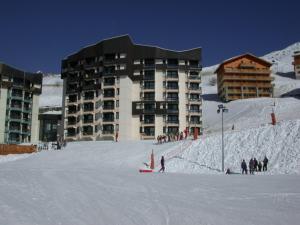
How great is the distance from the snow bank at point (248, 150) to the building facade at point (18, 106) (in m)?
56.2

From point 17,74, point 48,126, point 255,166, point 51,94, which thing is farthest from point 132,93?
point 51,94

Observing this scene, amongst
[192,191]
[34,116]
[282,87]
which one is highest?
[282,87]

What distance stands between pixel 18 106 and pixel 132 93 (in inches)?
1103

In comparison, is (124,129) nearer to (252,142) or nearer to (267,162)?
(252,142)

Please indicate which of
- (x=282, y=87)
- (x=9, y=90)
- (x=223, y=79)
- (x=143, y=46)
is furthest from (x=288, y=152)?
(x=282, y=87)

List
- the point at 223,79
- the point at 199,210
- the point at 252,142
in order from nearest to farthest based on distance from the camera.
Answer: the point at 199,210
the point at 252,142
the point at 223,79

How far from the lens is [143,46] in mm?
80500

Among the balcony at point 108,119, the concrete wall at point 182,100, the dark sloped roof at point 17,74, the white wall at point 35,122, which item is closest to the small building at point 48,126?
the white wall at point 35,122

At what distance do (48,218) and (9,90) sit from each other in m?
82.4

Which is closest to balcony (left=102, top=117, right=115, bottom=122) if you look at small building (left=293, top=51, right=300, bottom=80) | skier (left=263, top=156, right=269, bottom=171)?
skier (left=263, top=156, right=269, bottom=171)

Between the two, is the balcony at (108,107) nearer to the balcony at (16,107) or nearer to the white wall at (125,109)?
the white wall at (125,109)

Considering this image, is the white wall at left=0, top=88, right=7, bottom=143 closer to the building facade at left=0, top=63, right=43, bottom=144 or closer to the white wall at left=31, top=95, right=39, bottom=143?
the building facade at left=0, top=63, right=43, bottom=144

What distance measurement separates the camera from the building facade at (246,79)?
11131cm

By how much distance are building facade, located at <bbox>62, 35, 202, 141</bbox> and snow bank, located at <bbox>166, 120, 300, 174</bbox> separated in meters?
35.3
